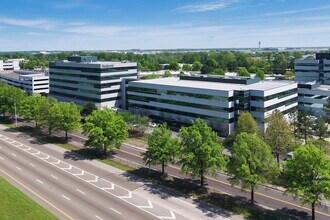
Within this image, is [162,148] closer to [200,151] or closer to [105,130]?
[200,151]

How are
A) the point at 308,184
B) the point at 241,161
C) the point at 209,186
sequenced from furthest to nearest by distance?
the point at 209,186 < the point at 241,161 < the point at 308,184

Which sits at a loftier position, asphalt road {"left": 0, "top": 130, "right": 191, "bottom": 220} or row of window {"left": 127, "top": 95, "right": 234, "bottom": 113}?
row of window {"left": 127, "top": 95, "right": 234, "bottom": 113}

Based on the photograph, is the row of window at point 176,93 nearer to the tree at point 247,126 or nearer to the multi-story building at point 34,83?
the tree at point 247,126

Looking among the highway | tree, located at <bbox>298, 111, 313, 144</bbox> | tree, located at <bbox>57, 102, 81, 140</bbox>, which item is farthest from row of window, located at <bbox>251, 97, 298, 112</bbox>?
tree, located at <bbox>57, 102, 81, 140</bbox>

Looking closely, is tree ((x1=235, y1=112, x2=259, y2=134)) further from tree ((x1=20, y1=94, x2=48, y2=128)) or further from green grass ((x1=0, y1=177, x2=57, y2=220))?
tree ((x1=20, y1=94, x2=48, y2=128))

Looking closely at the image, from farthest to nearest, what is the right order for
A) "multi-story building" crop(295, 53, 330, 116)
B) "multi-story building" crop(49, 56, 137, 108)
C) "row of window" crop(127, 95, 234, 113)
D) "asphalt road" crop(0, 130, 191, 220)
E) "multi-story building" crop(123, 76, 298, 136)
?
"multi-story building" crop(49, 56, 137, 108)
"multi-story building" crop(295, 53, 330, 116)
"row of window" crop(127, 95, 234, 113)
"multi-story building" crop(123, 76, 298, 136)
"asphalt road" crop(0, 130, 191, 220)

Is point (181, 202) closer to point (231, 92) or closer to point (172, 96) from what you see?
point (231, 92)

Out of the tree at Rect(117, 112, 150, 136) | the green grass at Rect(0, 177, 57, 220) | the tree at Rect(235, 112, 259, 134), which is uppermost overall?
the tree at Rect(235, 112, 259, 134)

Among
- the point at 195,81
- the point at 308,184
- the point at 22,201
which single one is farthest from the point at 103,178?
the point at 195,81
